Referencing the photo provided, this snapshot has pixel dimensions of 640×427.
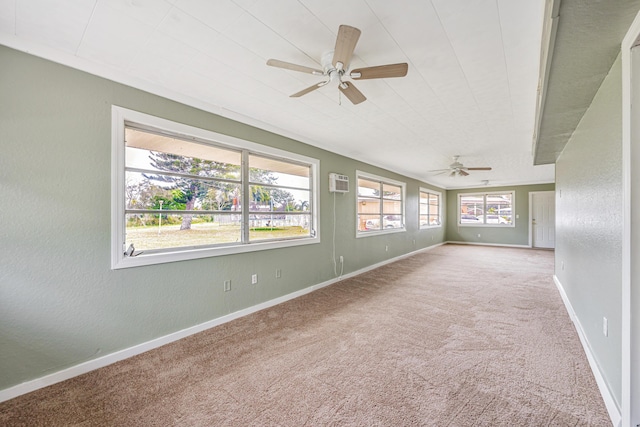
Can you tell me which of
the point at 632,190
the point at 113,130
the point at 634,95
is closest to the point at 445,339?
the point at 632,190

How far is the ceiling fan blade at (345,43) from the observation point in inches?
57.9

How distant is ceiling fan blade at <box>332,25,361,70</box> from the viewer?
1.47 meters

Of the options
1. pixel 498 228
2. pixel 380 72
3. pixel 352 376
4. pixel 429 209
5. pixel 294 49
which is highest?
pixel 294 49

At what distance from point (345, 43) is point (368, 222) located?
465cm

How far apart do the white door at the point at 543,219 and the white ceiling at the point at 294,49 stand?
7596 millimetres

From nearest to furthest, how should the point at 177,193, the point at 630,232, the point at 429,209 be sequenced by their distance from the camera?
1. the point at 630,232
2. the point at 177,193
3. the point at 429,209

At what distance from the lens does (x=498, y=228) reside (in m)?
9.61

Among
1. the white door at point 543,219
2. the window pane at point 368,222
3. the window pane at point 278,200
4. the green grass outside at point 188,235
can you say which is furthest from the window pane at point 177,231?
the white door at point 543,219

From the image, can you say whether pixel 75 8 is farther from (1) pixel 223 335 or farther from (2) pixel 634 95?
(2) pixel 634 95

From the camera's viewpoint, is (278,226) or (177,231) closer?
(177,231)

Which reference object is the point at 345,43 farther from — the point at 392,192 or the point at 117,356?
the point at 392,192

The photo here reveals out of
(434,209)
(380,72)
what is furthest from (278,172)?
(434,209)

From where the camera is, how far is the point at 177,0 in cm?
147

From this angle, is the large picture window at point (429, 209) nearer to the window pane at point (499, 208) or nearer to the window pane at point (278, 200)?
the window pane at point (499, 208)
